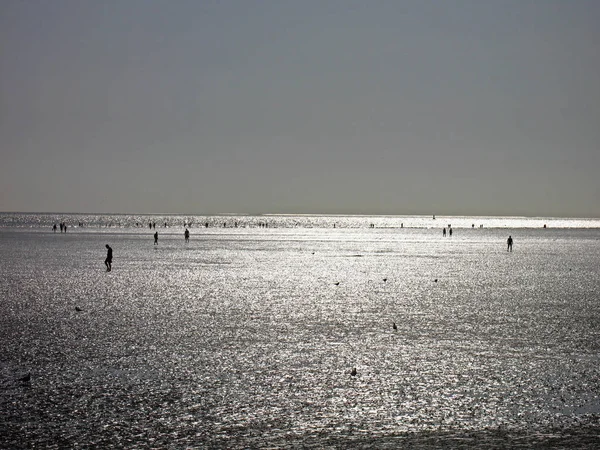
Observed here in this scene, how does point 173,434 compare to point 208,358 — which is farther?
point 208,358

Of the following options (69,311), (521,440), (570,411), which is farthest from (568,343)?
(69,311)

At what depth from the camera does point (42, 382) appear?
16.2m

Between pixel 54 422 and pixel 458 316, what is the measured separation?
1820 centimetres

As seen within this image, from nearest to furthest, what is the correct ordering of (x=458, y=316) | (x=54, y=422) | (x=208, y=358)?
(x=54, y=422) → (x=208, y=358) → (x=458, y=316)

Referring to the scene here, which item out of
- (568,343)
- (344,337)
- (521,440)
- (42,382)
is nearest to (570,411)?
(521,440)

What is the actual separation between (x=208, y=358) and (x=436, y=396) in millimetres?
6818

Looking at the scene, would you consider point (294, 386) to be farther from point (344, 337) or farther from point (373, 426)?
point (344, 337)

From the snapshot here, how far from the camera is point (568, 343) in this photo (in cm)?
2152

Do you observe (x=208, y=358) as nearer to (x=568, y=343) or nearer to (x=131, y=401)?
(x=131, y=401)

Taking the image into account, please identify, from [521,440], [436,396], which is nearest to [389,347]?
[436,396]

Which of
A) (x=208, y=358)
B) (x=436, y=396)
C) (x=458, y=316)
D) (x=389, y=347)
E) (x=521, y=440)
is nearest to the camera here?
(x=521, y=440)

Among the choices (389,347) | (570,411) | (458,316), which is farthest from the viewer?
(458,316)

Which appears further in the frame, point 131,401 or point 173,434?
point 131,401

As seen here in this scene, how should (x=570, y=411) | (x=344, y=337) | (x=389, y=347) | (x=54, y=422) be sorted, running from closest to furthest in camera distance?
(x=54, y=422) < (x=570, y=411) < (x=389, y=347) < (x=344, y=337)
